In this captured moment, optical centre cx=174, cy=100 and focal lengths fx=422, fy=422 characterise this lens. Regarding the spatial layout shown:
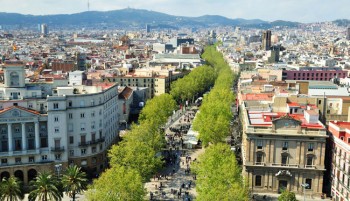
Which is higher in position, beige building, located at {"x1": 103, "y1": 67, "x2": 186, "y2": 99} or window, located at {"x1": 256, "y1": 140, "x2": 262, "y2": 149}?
beige building, located at {"x1": 103, "y1": 67, "x2": 186, "y2": 99}

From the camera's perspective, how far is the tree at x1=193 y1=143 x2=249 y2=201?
5253 cm

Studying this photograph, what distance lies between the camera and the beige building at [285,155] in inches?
2702

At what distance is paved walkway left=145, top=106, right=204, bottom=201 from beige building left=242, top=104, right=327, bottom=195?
36.2ft

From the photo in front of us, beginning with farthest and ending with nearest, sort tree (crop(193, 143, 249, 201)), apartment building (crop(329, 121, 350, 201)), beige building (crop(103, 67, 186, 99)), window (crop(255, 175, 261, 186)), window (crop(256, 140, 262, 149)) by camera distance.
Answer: beige building (crop(103, 67, 186, 99)) → window (crop(255, 175, 261, 186)) → window (crop(256, 140, 262, 149)) → apartment building (crop(329, 121, 350, 201)) → tree (crop(193, 143, 249, 201))

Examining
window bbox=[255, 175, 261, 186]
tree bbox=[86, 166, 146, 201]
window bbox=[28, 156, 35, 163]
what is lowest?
window bbox=[255, 175, 261, 186]

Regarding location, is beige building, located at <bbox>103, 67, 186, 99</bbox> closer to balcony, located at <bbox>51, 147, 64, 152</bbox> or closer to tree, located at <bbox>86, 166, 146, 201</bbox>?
balcony, located at <bbox>51, 147, 64, 152</bbox>

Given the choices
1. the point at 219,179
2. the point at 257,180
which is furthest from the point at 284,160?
the point at 219,179

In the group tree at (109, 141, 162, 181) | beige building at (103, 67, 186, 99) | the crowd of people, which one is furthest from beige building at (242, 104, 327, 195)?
beige building at (103, 67, 186, 99)

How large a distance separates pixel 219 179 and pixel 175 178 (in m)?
21.3

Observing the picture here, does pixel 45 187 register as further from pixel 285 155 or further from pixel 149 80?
pixel 149 80

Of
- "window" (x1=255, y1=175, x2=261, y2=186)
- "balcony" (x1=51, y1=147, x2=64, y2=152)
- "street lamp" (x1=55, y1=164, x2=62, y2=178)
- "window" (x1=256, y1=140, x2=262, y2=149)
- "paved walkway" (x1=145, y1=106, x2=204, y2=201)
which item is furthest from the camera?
"balcony" (x1=51, y1=147, x2=64, y2=152)

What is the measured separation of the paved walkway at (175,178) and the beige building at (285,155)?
36.2ft

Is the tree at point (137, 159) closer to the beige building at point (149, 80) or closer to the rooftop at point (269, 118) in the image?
the rooftop at point (269, 118)

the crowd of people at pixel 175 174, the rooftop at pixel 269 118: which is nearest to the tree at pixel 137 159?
the crowd of people at pixel 175 174
